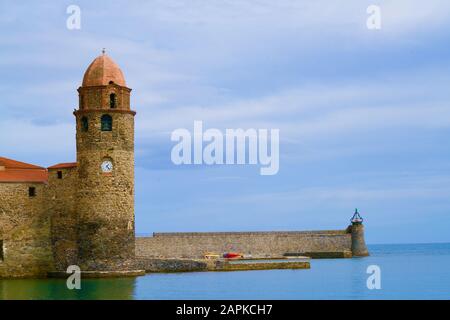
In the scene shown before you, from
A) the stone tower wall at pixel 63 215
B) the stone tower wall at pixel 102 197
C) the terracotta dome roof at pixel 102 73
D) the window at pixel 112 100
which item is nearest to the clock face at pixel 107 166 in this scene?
the stone tower wall at pixel 102 197

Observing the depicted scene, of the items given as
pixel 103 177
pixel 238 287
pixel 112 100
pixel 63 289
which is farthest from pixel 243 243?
pixel 63 289

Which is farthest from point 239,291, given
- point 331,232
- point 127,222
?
point 331,232

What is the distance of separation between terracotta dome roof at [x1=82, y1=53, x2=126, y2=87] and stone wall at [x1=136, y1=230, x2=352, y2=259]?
17.5 metres

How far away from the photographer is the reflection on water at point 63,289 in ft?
89.1

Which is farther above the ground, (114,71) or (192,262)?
(114,71)

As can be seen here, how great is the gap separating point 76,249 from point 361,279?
12.5 metres

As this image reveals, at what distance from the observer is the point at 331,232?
58.5m

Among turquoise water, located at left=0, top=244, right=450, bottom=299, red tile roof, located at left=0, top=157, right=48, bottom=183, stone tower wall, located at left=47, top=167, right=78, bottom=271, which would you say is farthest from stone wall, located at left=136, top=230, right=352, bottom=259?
stone tower wall, located at left=47, top=167, right=78, bottom=271

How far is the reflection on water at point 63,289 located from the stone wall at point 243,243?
17001mm

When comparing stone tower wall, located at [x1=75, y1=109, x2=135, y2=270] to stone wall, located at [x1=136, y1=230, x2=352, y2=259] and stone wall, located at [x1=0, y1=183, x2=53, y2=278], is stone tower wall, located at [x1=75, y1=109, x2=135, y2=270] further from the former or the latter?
stone wall, located at [x1=136, y1=230, x2=352, y2=259]

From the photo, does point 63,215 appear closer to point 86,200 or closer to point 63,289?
point 86,200

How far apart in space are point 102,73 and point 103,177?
168 inches

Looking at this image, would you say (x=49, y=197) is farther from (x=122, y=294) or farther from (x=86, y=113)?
(x=122, y=294)
